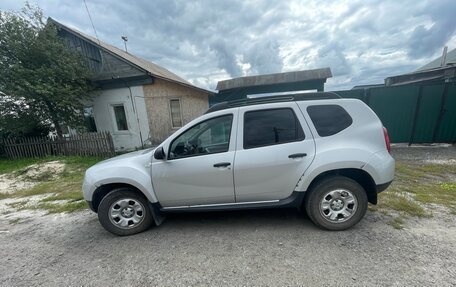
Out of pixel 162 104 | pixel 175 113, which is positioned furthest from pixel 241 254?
pixel 175 113

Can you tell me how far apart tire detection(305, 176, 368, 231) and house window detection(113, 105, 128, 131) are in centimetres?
1074

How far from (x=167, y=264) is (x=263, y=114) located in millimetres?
2252

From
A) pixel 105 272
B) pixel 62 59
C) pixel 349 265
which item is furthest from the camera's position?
pixel 62 59

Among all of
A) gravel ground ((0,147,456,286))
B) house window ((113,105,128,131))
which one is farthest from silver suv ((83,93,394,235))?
house window ((113,105,128,131))

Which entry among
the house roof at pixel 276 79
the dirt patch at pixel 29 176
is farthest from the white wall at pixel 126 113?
the house roof at pixel 276 79

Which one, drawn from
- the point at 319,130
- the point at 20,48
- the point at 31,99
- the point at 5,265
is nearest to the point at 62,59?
the point at 20,48

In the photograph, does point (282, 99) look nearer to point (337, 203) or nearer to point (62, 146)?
point (337, 203)

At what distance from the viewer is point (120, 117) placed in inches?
421

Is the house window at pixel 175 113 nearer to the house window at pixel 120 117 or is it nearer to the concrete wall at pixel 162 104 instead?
the concrete wall at pixel 162 104

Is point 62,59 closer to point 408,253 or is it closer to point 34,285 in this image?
point 34,285

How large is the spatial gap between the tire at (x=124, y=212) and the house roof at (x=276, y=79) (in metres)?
14.1

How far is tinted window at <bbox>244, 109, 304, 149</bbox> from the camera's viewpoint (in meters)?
2.59

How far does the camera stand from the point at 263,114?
2699 millimetres

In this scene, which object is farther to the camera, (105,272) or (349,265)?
(105,272)
